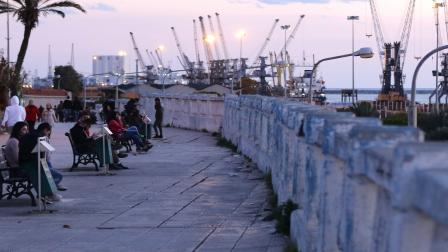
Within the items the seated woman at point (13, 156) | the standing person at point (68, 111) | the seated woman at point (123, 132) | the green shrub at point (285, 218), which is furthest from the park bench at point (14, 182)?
the standing person at point (68, 111)

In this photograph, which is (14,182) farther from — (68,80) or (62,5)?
(68,80)

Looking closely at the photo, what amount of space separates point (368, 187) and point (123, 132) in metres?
19.3

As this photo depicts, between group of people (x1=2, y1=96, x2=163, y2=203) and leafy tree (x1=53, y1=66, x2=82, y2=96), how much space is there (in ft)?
295

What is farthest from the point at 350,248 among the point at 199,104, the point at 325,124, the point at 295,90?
the point at 295,90

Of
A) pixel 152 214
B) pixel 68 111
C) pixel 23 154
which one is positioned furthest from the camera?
pixel 68 111

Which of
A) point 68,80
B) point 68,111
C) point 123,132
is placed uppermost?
point 68,80

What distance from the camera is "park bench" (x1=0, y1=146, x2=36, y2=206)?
13.2 m

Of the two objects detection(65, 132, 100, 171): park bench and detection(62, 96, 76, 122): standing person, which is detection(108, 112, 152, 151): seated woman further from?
detection(62, 96, 76, 122): standing person

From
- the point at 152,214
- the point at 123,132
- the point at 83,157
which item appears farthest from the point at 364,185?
the point at 123,132

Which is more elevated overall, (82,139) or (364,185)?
(364,185)

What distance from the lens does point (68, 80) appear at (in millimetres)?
123688

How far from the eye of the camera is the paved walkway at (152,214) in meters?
10.3

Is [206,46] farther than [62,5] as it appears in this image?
Yes

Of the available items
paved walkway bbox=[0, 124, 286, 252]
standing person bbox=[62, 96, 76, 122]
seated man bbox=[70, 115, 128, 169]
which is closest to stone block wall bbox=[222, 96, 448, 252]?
paved walkway bbox=[0, 124, 286, 252]
